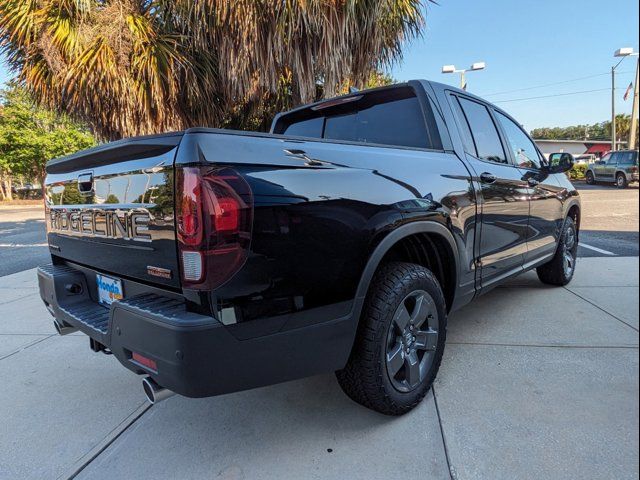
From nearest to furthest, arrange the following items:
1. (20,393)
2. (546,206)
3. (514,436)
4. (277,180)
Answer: (277,180)
(514,436)
(20,393)
(546,206)

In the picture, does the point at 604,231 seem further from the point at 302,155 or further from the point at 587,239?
the point at 302,155

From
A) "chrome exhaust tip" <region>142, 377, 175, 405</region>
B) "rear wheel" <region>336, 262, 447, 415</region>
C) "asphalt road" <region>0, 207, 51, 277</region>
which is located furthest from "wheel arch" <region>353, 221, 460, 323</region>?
"asphalt road" <region>0, 207, 51, 277</region>

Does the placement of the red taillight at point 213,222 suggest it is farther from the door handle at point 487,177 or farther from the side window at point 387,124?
the door handle at point 487,177

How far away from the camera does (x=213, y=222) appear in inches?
62.1

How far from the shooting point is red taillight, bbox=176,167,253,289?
158 centimetres

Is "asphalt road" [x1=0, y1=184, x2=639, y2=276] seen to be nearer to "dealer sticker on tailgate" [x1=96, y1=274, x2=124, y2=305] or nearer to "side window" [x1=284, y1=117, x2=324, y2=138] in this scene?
"side window" [x1=284, y1=117, x2=324, y2=138]

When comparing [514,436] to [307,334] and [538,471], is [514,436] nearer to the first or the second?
[538,471]

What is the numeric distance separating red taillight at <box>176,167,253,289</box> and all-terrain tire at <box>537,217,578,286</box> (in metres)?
3.94

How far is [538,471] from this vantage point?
189 centimetres

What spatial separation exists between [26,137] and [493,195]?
31.4 meters

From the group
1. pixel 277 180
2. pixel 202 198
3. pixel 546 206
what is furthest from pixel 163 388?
pixel 546 206

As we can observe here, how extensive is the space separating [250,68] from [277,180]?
487 centimetres

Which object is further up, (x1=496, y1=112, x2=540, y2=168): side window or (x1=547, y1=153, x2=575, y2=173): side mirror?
(x1=496, y1=112, x2=540, y2=168): side window

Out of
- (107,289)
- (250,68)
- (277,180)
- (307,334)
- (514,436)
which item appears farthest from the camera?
(250,68)
